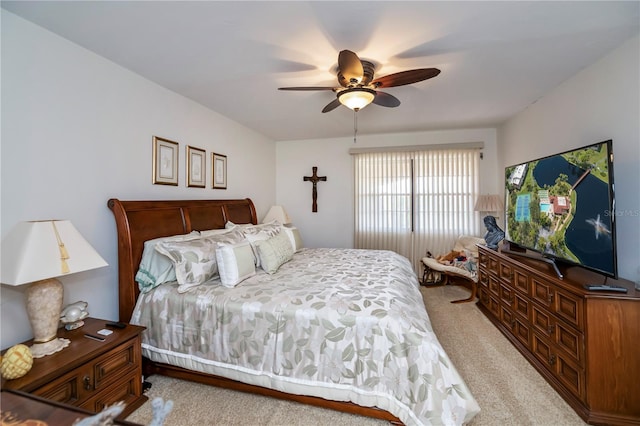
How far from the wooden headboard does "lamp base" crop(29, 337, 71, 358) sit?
1.74 feet

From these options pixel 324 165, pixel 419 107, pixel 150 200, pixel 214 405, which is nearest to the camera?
pixel 214 405

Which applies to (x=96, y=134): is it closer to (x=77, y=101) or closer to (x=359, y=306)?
(x=77, y=101)

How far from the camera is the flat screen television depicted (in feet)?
5.66

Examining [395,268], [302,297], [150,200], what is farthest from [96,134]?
[395,268]

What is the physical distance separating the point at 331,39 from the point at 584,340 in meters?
2.58

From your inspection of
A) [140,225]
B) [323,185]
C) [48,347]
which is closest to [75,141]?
[140,225]

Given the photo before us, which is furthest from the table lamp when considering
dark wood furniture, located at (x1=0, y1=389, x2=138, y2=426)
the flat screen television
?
the flat screen television

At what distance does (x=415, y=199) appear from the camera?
4.43 metres

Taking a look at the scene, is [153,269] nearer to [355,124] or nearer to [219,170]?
[219,170]

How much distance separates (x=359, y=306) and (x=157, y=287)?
161 centimetres

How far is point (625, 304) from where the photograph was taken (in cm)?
159

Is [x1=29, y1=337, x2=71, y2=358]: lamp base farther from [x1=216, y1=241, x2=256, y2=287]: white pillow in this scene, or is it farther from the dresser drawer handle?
[x1=216, y1=241, x2=256, y2=287]: white pillow

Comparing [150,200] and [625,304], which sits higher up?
[150,200]

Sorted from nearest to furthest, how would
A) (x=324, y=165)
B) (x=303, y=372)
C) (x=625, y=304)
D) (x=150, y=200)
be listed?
(x=625, y=304)
(x=303, y=372)
(x=150, y=200)
(x=324, y=165)
